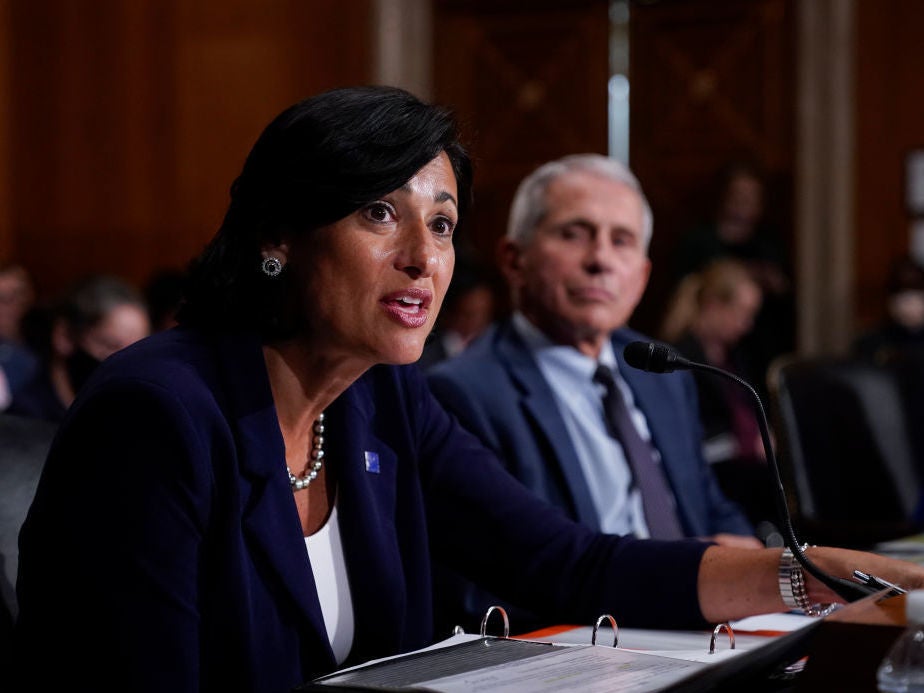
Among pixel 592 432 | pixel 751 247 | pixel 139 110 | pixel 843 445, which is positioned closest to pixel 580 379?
pixel 592 432

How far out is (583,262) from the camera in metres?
2.65

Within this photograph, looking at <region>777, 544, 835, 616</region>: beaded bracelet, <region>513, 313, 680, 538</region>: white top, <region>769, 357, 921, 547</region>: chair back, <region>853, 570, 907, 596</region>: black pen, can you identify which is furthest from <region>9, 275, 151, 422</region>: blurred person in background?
<region>853, 570, 907, 596</region>: black pen

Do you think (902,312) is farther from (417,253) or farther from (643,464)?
(417,253)

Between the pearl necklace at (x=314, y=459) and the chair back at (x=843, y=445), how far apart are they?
4.76ft

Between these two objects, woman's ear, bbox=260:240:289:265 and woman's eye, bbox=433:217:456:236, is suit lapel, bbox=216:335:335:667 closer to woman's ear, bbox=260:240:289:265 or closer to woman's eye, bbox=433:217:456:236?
woman's ear, bbox=260:240:289:265

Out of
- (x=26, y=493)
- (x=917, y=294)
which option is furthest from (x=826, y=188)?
(x=26, y=493)

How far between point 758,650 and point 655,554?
27.9 inches

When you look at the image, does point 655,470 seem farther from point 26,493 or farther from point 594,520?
point 26,493

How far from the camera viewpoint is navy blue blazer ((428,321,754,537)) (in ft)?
7.97

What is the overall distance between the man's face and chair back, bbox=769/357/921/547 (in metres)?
0.54

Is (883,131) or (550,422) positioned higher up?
(883,131)

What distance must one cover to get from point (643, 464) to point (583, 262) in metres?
0.43

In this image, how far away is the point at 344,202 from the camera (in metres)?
1.56

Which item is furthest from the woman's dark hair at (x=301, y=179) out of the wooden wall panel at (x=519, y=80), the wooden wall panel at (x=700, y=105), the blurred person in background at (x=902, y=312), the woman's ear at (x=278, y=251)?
the wooden wall panel at (x=519, y=80)
